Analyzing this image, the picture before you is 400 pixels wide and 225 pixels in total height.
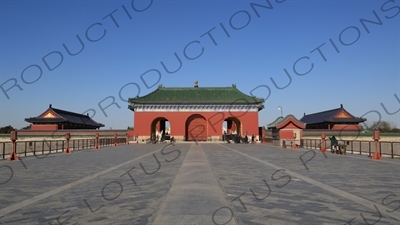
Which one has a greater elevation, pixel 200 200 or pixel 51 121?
pixel 51 121

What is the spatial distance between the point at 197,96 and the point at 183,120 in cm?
452

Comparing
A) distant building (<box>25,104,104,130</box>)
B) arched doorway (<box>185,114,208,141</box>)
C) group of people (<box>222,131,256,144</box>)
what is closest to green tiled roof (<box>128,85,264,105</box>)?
arched doorway (<box>185,114,208,141</box>)

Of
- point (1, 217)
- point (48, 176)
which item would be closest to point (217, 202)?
point (1, 217)

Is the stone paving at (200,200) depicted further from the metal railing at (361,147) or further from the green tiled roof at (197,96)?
the green tiled roof at (197,96)

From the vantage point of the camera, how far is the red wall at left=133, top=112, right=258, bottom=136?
1682 inches

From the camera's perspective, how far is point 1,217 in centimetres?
427

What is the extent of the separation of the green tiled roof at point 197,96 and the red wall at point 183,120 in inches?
63.9

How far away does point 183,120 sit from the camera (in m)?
43.0

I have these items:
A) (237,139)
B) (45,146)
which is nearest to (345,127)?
(237,139)

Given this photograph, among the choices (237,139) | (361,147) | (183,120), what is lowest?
(361,147)

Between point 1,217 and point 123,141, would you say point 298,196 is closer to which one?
point 1,217

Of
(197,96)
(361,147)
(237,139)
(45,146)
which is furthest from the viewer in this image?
(197,96)

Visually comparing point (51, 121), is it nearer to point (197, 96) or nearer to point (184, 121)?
point (184, 121)

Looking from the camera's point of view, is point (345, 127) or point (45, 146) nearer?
point (45, 146)
